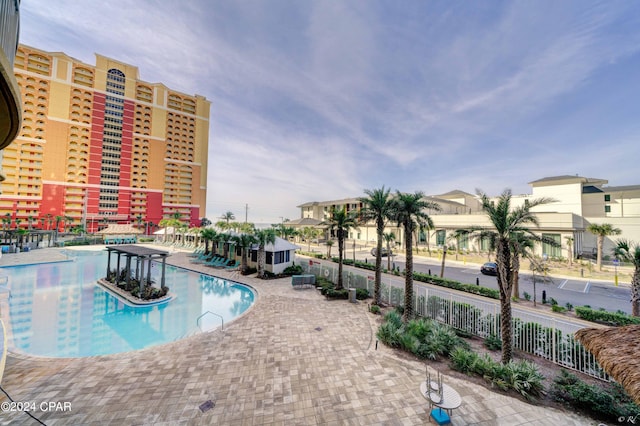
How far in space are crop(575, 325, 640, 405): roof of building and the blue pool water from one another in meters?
14.3

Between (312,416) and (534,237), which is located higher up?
(534,237)

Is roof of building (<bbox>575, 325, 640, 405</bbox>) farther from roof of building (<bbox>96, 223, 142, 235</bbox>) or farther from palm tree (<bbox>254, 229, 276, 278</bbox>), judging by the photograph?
roof of building (<bbox>96, 223, 142, 235</bbox>)

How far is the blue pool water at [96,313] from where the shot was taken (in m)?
11.1

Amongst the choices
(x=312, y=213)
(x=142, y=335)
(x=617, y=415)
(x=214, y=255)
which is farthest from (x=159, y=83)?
(x=617, y=415)

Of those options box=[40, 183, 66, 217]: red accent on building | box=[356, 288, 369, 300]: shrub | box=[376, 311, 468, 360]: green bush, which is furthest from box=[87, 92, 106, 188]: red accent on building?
box=[376, 311, 468, 360]: green bush

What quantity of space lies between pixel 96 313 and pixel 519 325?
70.8ft

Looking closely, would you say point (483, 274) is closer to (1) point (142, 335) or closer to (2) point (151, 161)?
(1) point (142, 335)

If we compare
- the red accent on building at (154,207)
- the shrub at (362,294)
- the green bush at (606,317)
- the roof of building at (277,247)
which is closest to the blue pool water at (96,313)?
the roof of building at (277,247)

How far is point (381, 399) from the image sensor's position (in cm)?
687

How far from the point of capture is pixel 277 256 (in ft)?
77.6

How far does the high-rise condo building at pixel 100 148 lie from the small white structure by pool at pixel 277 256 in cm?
5008

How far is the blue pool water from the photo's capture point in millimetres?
11148

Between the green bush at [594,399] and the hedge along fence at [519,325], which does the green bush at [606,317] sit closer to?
the hedge along fence at [519,325]

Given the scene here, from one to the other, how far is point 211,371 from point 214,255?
24508mm
